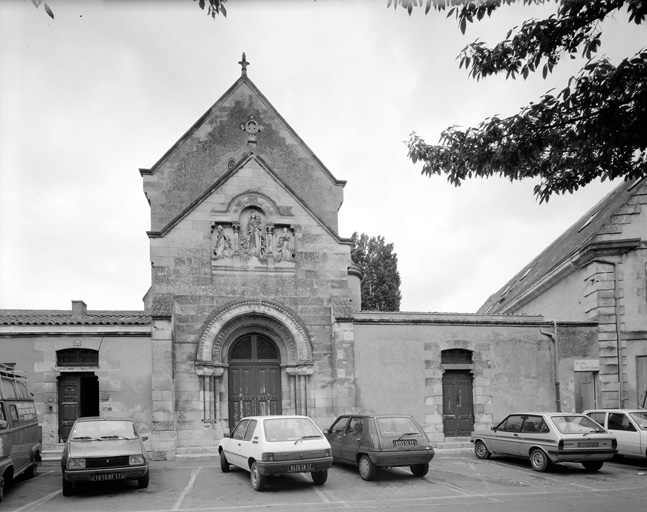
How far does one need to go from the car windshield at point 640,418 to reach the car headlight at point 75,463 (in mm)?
13305

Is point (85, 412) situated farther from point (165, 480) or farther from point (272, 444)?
point (272, 444)

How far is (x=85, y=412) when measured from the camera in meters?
21.4

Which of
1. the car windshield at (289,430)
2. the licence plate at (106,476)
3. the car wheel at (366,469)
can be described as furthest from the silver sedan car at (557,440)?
the licence plate at (106,476)

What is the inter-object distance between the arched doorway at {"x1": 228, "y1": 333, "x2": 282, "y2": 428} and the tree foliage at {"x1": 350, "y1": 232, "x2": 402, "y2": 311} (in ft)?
108

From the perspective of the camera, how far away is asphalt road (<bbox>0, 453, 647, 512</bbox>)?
1151 centimetres

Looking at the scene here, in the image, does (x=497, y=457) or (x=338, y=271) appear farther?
(x=338, y=271)

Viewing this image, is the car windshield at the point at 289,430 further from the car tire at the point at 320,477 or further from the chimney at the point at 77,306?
the chimney at the point at 77,306

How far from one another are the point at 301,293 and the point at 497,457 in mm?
7531

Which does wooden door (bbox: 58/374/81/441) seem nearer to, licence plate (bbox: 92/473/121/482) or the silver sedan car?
licence plate (bbox: 92/473/121/482)

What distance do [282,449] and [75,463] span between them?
13.1 feet

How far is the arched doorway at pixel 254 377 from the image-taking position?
2006 centimetres

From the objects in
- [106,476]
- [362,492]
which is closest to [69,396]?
[106,476]

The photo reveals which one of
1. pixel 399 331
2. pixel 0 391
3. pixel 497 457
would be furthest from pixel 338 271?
pixel 0 391

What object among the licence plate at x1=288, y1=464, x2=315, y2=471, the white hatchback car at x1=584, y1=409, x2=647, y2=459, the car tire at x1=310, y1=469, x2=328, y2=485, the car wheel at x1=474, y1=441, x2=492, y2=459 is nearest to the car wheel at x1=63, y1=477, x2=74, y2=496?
the licence plate at x1=288, y1=464, x2=315, y2=471
